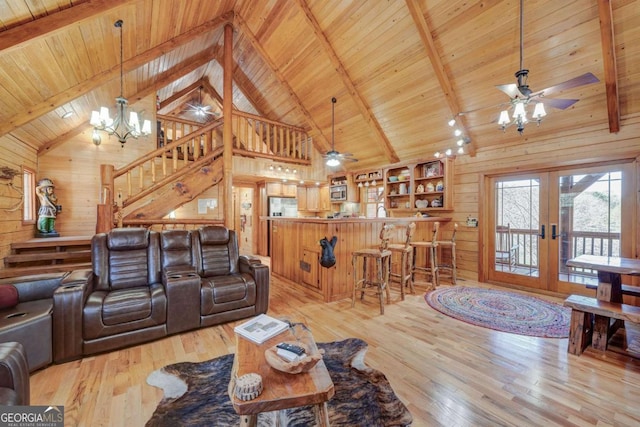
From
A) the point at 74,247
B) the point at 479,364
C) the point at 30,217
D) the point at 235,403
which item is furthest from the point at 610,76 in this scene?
the point at 30,217

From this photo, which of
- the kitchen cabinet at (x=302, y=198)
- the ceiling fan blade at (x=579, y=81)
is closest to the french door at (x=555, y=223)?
the ceiling fan blade at (x=579, y=81)

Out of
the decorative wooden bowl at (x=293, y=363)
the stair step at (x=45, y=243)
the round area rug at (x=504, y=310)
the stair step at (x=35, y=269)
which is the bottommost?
the round area rug at (x=504, y=310)

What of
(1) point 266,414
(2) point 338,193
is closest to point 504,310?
(1) point 266,414

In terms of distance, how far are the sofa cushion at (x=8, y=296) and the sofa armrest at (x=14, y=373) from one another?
1.17 meters

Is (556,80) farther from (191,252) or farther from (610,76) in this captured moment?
(191,252)

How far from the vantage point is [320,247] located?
13.6ft

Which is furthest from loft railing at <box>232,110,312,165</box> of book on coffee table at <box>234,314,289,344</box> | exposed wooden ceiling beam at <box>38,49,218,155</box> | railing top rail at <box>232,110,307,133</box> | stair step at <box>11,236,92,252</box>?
book on coffee table at <box>234,314,289,344</box>

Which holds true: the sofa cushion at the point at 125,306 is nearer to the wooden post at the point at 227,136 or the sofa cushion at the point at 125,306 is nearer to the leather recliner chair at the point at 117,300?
the leather recliner chair at the point at 117,300

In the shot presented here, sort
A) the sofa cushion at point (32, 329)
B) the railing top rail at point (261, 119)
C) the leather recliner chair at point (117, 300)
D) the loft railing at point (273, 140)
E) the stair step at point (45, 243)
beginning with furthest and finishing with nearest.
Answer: the loft railing at point (273, 140)
the railing top rail at point (261, 119)
the stair step at point (45, 243)
the leather recliner chair at point (117, 300)
the sofa cushion at point (32, 329)

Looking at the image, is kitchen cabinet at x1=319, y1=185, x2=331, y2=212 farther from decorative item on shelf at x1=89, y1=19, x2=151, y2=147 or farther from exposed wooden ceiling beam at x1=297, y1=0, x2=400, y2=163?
decorative item on shelf at x1=89, y1=19, x2=151, y2=147

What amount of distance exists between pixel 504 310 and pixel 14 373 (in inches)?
183

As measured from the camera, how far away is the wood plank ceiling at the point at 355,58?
3076mm

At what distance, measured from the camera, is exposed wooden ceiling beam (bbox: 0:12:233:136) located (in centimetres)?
350

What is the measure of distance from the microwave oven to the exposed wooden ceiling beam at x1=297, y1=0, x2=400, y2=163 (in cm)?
158
